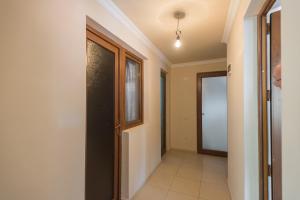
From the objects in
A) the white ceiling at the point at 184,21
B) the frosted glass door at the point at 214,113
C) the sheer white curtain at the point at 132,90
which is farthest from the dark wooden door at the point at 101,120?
the frosted glass door at the point at 214,113

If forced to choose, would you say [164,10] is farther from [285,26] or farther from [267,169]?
[267,169]

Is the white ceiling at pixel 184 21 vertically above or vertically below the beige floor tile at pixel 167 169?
above

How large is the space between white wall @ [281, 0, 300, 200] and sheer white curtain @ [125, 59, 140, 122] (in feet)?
6.26

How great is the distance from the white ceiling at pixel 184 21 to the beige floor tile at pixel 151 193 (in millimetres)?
2483

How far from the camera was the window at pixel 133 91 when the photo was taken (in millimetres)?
2326

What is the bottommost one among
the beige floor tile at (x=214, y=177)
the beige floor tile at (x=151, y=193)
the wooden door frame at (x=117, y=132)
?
the beige floor tile at (x=214, y=177)

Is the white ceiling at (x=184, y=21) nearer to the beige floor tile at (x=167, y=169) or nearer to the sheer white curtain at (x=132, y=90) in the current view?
the sheer white curtain at (x=132, y=90)

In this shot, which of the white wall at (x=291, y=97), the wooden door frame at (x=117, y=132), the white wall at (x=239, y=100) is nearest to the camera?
the white wall at (x=291, y=97)

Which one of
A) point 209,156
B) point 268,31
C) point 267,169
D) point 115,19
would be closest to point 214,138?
point 209,156

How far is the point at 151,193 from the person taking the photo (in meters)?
2.24

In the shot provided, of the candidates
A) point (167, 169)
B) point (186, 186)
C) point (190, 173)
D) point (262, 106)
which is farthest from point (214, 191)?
point (262, 106)

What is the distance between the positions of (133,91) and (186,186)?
70.2 inches

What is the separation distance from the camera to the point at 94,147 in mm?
1624

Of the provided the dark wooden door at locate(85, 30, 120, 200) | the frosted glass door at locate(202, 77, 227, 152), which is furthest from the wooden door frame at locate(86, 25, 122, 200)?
the frosted glass door at locate(202, 77, 227, 152)
